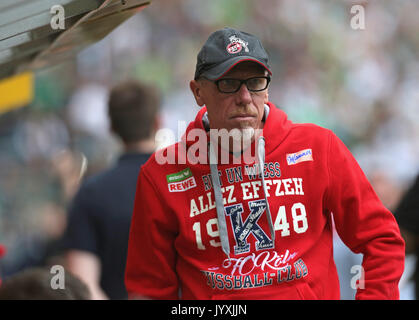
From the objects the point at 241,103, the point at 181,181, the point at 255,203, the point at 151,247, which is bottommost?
the point at 151,247

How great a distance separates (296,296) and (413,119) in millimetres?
11150

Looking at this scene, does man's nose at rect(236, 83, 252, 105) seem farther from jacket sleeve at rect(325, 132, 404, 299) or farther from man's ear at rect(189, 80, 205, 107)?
jacket sleeve at rect(325, 132, 404, 299)

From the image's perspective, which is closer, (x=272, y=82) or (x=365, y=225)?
(x=365, y=225)

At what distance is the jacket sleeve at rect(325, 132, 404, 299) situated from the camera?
2811 mm

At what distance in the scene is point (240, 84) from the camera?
2.91m

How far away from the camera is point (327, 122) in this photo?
14.0 m

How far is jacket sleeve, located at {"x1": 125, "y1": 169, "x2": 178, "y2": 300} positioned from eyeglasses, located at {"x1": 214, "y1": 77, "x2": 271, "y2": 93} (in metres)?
0.51

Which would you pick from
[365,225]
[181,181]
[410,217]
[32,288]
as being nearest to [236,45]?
[181,181]

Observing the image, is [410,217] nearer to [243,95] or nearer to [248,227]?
[248,227]

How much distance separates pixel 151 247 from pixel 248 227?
444 millimetres

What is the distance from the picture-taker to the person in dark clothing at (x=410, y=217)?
13.2 ft

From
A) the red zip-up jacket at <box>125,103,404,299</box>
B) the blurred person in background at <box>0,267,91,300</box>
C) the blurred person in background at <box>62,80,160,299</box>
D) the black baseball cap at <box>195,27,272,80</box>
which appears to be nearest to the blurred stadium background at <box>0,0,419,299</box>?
the blurred person in background at <box>62,80,160,299</box>

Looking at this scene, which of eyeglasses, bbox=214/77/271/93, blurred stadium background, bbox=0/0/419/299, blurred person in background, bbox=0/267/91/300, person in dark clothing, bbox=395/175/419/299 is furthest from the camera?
blurred stadium background, bbox=0/0/419/299
